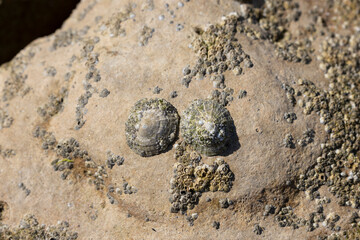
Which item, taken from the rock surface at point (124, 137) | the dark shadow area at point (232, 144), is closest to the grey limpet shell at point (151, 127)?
the rock surface at point (124, 137)

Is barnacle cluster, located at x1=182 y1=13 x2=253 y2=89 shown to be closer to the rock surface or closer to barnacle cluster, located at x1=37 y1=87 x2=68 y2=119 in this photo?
the rock surface

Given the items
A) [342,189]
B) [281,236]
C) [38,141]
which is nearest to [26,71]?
[38,141]

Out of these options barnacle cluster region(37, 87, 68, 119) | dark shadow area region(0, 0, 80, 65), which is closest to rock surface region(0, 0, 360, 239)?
barnacle cluster region(37, 87, 68, 119)

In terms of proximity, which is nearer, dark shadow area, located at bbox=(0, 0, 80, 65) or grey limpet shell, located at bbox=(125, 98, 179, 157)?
grey limpet shell, located at bbox=(125, 98, 179, 157)

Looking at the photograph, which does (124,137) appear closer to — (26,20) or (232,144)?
(232,144)

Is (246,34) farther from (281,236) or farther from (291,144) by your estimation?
(281,236)

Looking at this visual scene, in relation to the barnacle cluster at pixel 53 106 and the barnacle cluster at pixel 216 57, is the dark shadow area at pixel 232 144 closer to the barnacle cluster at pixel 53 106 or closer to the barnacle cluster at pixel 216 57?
the barnacle cluster at pixel 216 57
